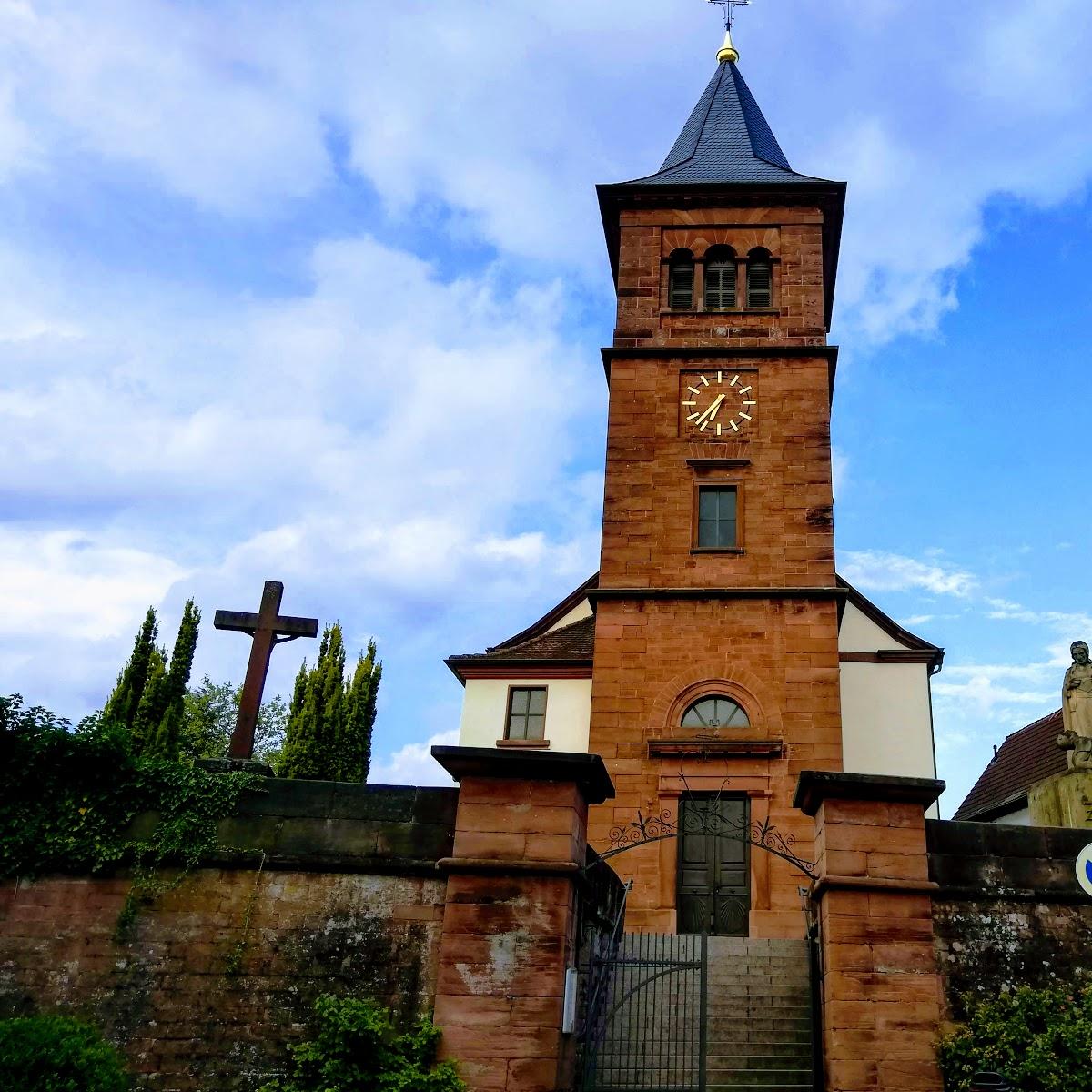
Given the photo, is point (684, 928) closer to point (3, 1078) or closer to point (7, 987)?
point (7, 987)

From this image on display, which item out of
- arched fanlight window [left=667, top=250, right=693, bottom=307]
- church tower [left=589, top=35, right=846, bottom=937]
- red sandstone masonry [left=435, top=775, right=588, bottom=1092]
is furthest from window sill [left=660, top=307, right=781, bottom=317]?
red sandstone masonry [left=435, top=775, right=588, bottom=1092]

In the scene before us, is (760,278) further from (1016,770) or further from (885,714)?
(1016,770)

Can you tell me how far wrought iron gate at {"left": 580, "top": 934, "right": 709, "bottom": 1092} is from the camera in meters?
9.45

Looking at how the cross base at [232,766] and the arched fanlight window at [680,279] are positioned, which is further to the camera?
the arched fanlight window at [680,279]

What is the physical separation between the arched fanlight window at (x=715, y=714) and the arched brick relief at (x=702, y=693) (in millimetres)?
84

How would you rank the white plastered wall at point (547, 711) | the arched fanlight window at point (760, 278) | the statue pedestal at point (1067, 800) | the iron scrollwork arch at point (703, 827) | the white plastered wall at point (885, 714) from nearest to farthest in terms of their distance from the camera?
1. the statue pedestal at point (1067, 800)
2. the iron scrollwork arch at point (703, 827)
3. the white plastered wall at point (885, 714)
4. the white plastered wall at point (547, 711)
5. the arched fanlight window at point (760, 278)

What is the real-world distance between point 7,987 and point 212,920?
1.73 m

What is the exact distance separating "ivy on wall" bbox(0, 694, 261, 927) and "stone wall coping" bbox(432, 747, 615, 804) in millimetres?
1958

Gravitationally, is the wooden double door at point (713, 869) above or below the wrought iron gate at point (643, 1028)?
above

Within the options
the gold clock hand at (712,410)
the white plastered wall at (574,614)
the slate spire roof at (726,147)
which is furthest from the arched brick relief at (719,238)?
the white plastered wall at (574,614)

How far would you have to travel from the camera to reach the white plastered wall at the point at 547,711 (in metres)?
23.3

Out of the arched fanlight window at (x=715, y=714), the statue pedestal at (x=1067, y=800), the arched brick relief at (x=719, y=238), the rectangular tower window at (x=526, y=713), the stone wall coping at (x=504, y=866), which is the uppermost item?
the arched brick relief at (x=719, y=238)

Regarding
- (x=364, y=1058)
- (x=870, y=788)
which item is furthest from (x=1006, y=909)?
(x=364, y=1058)

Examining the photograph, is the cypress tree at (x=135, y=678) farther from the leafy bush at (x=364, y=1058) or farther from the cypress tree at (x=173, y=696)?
the leafy bush at (x=364, y=1058)
